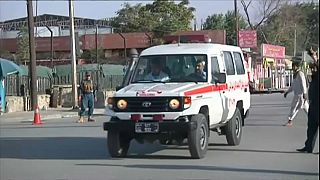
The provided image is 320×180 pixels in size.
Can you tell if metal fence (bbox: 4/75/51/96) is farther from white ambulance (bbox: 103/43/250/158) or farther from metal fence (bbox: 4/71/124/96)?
white ambulance (bbox: 103/43/250/158)

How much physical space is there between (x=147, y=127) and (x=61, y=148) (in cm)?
348

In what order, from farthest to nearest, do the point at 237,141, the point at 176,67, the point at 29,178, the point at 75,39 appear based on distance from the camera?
the point at 75,39, the point at 237,141, the point at 176,67, the point at 29,178

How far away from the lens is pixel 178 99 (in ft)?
38.8

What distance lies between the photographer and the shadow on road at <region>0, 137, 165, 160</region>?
13484mm

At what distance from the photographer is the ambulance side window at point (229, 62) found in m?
14.1

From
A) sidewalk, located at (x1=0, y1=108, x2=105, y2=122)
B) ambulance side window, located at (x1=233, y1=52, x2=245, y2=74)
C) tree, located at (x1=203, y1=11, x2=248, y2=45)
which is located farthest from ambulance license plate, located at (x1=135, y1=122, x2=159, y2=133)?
tree, located at (x1=203, y1=11, x2=248, y2=45)

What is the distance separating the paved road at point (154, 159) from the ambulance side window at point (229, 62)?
1.63 metres

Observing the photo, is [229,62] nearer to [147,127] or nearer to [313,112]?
[313,112]

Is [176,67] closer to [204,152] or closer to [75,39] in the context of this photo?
[204,152]

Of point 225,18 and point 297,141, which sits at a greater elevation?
point 225,18

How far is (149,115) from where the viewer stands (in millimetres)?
12031

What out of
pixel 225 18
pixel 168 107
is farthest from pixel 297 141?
pixel 225 18

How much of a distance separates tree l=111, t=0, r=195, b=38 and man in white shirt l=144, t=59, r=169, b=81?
5602cm

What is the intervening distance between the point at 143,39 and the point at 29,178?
53789mm
